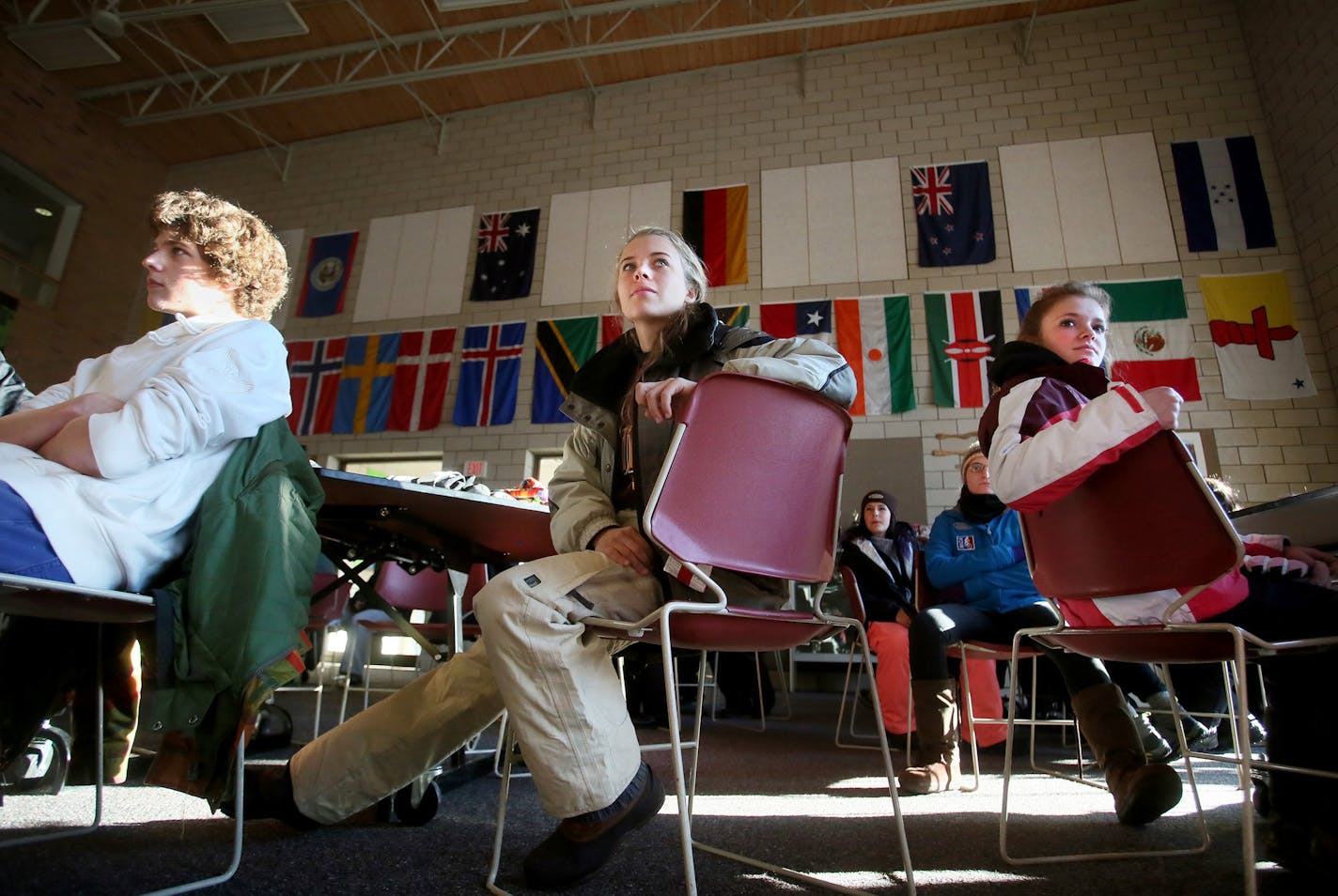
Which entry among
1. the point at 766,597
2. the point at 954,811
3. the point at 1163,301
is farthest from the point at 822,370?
the point at 1163,301

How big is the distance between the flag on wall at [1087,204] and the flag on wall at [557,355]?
3.97 m

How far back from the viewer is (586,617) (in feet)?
3.39

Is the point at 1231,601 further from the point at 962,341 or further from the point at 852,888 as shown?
the point at 962,341

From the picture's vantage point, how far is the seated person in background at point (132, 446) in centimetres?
95

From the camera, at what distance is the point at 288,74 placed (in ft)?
25.8

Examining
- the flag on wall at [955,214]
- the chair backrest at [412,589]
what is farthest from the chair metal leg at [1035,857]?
the flag on wall at [955,214]

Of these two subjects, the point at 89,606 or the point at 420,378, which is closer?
the point at 89,606

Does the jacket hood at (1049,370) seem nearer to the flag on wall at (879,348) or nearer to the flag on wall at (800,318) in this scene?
the flag on wall at (879,348)

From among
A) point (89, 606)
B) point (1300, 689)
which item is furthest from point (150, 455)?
point (1300, 689)

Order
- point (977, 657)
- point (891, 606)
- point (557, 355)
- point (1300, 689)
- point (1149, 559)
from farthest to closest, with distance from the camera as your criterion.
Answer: point (557, 355)
point (891, 606)
point (977, 657)
point (1300, 689)
point (1149, 559)

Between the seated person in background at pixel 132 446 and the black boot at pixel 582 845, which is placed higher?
the seated person in background at pixel 132 446

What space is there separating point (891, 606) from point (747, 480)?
2.49 metres

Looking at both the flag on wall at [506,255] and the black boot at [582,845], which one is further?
the flag on wall at [506,255]

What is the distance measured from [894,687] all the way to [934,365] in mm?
4177
